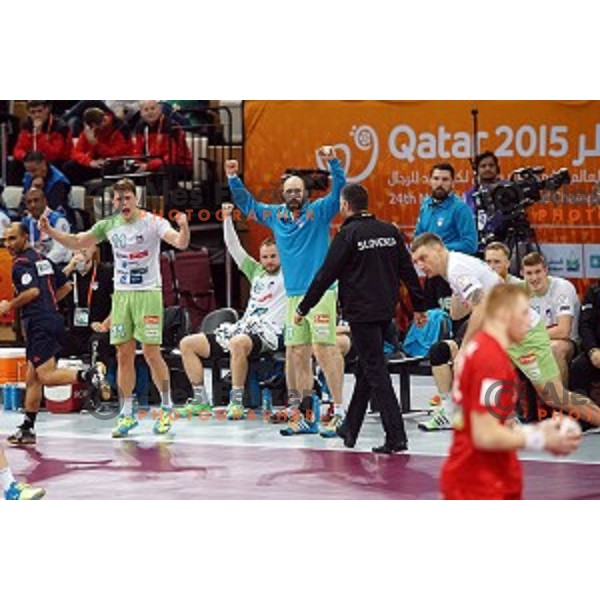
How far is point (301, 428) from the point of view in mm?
13234

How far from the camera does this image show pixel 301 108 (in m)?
14.9

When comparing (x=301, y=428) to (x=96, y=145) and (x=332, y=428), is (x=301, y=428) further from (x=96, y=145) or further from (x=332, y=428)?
(x=96, y=145)

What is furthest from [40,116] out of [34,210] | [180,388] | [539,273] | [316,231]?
[539,273]

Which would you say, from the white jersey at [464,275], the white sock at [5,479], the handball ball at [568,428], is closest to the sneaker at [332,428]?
the white jersey at [464,275]

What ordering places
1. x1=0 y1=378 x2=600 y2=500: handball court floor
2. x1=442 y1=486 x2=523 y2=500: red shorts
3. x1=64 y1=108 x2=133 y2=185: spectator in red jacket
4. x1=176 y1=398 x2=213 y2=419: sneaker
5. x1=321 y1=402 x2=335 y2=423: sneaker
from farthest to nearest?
x1=64 y1=108 x2=133 y2=185: spectator in red jacket, x1=176 y1=398 x2=213 y2=419: sneaker, x1=321 y1=402 x2=335 y2=423: sneaker, x1=0 y1=378 x2=600 y2=500: handball court floor, x1=442 y1=486 x2=523 y2=500: red shorts

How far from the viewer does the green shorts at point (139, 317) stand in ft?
43.9

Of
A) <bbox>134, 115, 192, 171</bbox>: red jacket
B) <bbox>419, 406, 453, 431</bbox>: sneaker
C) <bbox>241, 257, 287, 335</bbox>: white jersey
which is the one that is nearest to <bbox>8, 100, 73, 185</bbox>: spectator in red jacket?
<bbox>134, 115, 192, 171</bbox>: red jacket

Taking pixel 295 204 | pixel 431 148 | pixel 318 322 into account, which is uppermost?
pixel 431 148

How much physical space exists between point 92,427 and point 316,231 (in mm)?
2245

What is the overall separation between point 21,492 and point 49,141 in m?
6.05

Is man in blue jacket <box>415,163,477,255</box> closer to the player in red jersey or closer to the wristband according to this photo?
the player in red jersey

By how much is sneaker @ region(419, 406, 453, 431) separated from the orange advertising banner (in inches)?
63.0

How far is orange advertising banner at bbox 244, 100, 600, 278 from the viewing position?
13922 millimetres

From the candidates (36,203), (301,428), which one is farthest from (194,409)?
(36,203)
